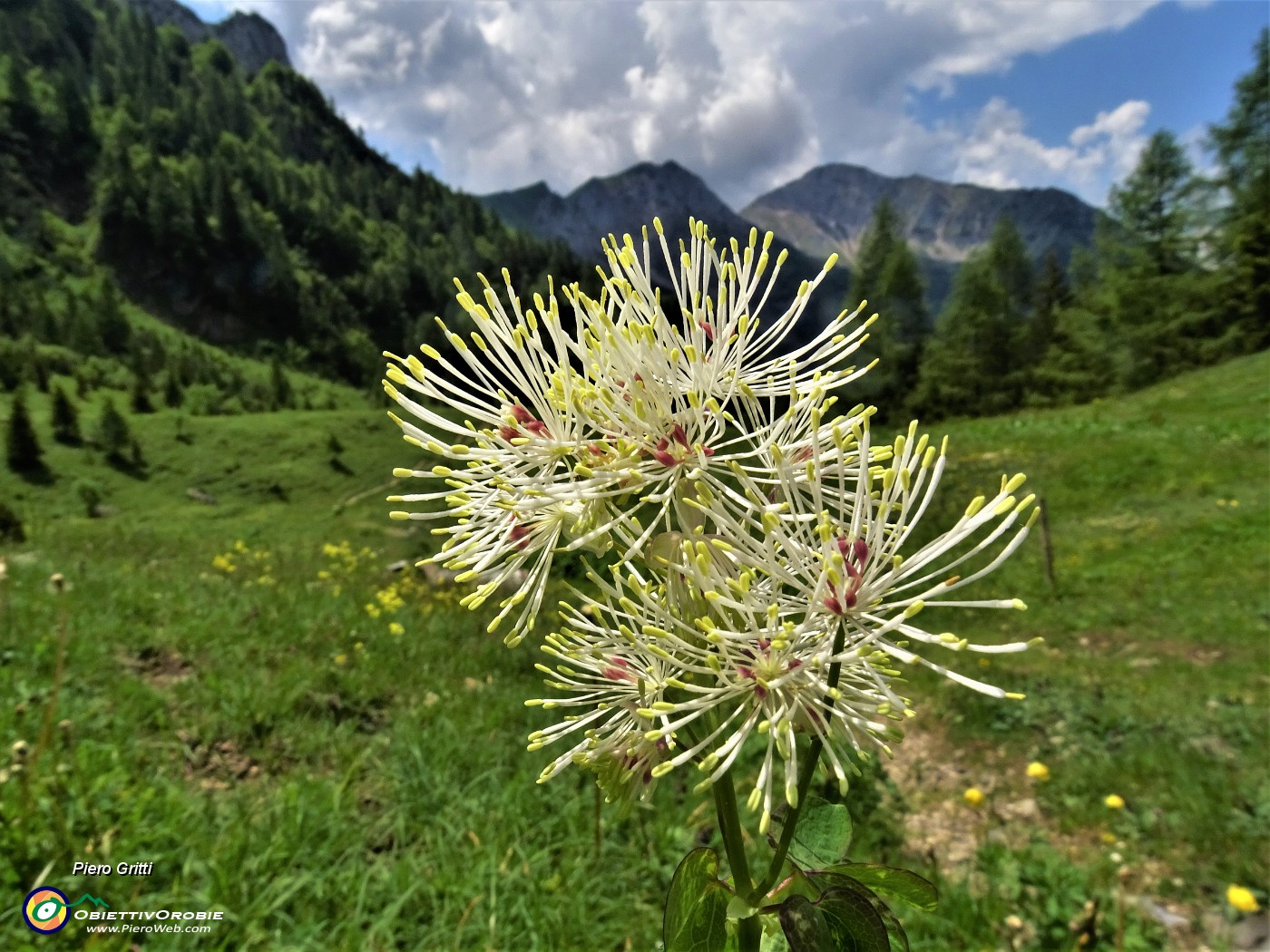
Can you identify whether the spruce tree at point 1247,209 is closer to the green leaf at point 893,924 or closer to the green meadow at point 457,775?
the green meadow at point 457,775

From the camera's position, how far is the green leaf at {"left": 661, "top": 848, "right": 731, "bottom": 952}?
123 centimetres

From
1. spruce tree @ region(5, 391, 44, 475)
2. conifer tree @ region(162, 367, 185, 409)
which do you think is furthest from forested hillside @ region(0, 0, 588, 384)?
spruce tree @ region(5, 391, 44, 475)

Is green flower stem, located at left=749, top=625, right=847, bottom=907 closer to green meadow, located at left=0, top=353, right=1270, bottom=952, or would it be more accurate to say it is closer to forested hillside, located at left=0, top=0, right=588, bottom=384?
green meadow, located at left=0, top=353, right=1270, bottom=952

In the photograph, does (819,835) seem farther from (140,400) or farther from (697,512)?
(140,400)

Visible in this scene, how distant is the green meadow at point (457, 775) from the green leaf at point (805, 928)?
175 centimetres

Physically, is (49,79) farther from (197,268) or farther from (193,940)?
(193,940)

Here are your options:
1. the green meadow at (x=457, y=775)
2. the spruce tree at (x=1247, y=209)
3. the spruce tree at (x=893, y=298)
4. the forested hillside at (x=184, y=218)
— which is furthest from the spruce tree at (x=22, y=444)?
the spruce tree at (x=1247, y=209)

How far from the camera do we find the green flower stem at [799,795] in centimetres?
118

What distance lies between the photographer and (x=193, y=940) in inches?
128

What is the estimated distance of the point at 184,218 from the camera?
130 m

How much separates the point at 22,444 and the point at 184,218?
10260 centimetres

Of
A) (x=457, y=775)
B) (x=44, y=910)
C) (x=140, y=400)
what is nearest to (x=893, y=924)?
(x=44, y=910)

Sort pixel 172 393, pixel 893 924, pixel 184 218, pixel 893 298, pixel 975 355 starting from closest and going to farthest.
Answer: pixel 893 924 < pixel 975 355 < pixel 893 298 < pixel 172 393 < pixel 184 218

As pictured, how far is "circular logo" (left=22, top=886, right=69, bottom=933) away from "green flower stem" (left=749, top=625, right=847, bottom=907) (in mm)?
3330
